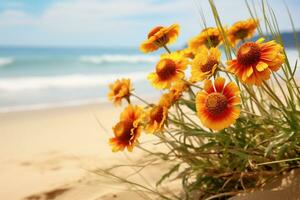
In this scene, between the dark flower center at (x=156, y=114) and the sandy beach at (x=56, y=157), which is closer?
the dark flower center at (x=156, y=114)

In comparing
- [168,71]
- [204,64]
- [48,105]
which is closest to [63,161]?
[168,71]

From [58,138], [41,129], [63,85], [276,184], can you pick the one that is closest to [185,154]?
[276,184]

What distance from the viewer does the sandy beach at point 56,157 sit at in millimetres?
1960

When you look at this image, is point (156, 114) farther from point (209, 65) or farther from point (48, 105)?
point (48, 105)

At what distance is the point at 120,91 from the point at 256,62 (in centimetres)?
65

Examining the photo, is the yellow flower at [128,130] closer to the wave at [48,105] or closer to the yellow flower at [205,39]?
the yellow flower at [205,39]

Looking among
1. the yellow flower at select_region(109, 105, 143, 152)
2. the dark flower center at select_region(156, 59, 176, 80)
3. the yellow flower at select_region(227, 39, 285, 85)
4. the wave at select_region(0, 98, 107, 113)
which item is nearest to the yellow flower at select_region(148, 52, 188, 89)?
the dark flower center at select_region(156, 59, 176, 80)

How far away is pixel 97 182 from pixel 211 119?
3.76 ft

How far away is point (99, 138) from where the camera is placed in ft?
10.4

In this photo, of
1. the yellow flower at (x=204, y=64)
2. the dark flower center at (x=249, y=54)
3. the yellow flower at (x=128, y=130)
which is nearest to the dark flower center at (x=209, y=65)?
the yellow flower at (x=204, y=64)

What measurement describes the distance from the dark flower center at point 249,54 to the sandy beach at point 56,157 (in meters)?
0.70

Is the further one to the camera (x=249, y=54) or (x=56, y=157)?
(x=56, y=157)

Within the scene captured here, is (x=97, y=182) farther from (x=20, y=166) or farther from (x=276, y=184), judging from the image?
(x=276, y=184)

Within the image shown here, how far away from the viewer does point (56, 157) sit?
2.65 meters
